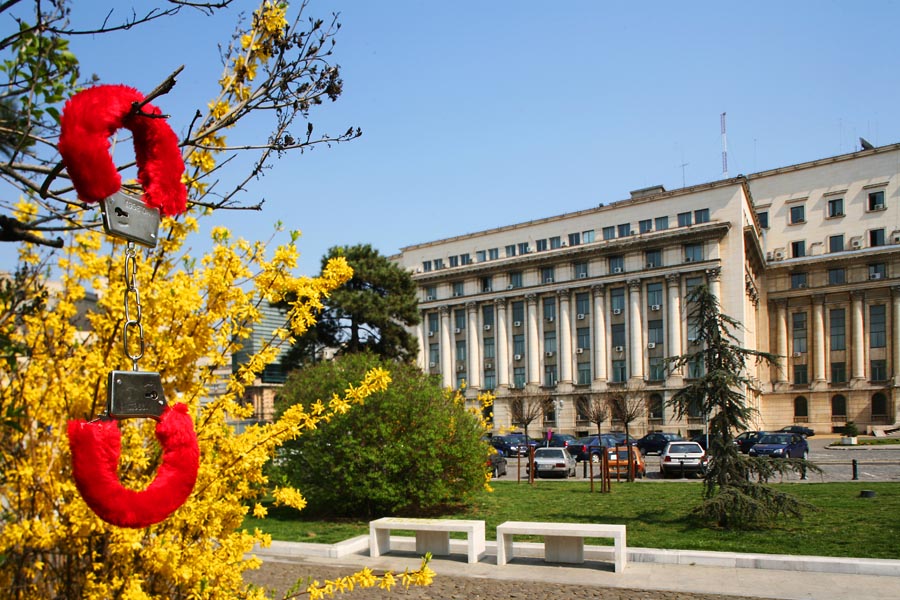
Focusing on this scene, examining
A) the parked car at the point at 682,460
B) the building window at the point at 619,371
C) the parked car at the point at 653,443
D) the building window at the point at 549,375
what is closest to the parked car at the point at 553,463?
the parked car at the point at 682,460

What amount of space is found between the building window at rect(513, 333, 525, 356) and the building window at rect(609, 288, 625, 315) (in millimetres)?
9262

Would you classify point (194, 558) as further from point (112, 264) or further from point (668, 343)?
point (668, 343)

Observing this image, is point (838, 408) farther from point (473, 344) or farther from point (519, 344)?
point (473, 344)

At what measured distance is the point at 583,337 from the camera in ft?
220

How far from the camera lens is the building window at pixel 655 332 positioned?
62625 millimetres

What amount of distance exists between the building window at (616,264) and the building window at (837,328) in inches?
773

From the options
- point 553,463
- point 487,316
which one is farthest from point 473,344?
point 553,463

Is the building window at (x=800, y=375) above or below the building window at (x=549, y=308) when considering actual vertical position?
below

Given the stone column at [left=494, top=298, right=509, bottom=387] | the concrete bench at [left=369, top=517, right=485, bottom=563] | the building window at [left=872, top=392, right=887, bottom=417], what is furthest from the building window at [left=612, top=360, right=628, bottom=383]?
the concrete bench at [left=369, top=517, right=485, bottom=563]

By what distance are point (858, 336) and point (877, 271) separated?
5.81 meters

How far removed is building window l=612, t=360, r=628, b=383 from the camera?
64125 millimetres

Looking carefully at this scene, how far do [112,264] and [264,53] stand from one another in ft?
6.69

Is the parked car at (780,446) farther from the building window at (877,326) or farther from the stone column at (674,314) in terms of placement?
the building window at (877,326)

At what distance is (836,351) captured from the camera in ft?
217
